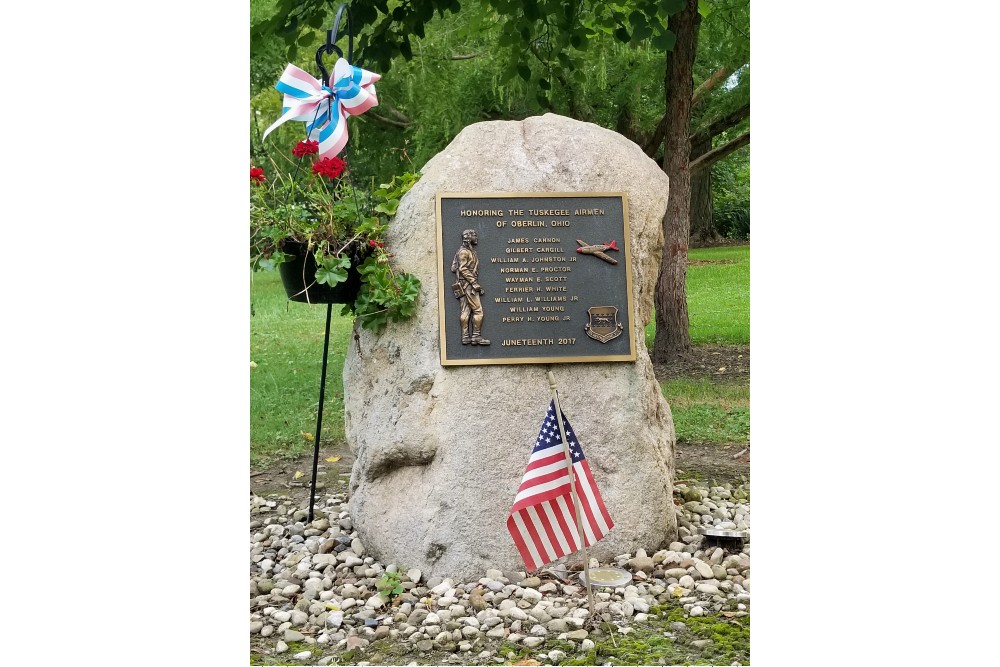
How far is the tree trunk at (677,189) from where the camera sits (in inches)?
292

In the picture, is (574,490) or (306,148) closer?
(574,490)

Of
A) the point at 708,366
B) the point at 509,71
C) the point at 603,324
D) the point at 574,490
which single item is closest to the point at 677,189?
the point at 708,366

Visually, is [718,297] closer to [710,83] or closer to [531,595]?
[710,83]

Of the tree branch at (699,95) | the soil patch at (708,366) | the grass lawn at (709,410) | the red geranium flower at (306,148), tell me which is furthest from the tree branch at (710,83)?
the red geranium flower at (306,148)

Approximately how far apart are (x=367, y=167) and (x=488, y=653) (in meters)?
6.77

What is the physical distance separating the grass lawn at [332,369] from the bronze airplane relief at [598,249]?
2.05 metres

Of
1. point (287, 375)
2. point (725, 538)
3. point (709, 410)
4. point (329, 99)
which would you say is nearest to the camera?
point (329, 99)

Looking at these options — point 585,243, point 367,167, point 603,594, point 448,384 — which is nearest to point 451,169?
point 585,243

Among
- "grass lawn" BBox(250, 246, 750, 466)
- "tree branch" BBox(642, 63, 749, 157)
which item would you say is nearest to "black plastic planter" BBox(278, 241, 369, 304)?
"grass lawn" BBox(250, 246, 750, 466)

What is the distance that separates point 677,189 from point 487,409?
14.2 ft

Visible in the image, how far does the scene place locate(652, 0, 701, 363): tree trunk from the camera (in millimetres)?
7422

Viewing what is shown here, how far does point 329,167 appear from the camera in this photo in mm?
4086

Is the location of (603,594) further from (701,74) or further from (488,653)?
(701,74)

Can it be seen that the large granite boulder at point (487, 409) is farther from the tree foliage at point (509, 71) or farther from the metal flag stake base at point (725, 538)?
the tree foliage at point (509, 71)
